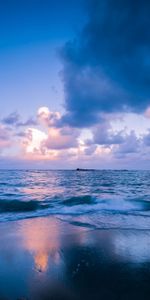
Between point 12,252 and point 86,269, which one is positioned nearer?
point 86,269

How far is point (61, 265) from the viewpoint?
6371 mm

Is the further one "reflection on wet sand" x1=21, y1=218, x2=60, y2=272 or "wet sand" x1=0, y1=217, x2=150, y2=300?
"reflection on wet sand" x1=21, y1=218, x2=60, y2=272

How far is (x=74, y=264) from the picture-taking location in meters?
6.44

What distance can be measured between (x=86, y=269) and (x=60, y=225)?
214 inches

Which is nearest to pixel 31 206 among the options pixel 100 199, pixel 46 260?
pixel 100 199

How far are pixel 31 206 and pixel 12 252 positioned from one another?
455 inches

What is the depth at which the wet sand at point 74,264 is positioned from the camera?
489 centimetres

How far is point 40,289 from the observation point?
4930 millimetres

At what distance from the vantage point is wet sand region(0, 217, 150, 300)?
4.89m

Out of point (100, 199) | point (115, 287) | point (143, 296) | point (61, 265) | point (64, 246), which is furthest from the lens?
point (100, 199)

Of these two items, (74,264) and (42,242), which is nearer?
(74,264)

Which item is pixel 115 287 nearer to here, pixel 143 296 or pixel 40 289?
pixel 143 296

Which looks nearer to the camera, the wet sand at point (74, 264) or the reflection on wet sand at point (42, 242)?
the wet sand at point (74, 264)

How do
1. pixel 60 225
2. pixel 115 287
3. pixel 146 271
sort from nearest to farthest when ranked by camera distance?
pixel 115 287, pixel 146 271, pixel 60 225
